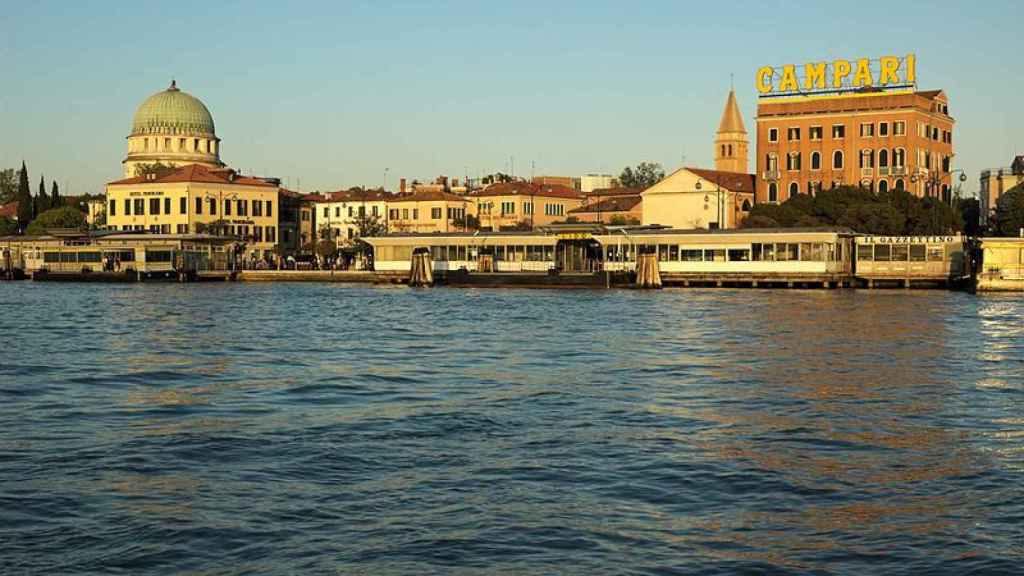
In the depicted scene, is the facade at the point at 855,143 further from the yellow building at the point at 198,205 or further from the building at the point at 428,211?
the yellow building at the point at 198,205

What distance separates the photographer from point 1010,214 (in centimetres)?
9069

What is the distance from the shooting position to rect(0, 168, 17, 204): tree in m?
170

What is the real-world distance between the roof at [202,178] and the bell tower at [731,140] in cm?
4688

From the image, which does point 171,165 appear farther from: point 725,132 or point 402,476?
point 402,476

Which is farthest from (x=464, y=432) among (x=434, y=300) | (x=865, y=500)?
(x=434, y=300)

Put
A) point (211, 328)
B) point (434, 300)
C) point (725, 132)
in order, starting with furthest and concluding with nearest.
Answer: point (725, 132) → point (434, 300) → point (211, 328)

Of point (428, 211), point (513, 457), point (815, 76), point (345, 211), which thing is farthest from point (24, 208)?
point (513, 457)

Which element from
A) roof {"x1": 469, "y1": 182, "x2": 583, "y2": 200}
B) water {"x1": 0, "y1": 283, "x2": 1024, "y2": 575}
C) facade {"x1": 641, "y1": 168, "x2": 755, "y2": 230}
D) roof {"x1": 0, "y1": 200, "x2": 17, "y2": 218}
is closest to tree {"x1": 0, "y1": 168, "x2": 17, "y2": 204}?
roof {"x1": 0, "y1": 200, "x2": 17, "y2": 218}

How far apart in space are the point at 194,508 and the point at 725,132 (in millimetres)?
133186

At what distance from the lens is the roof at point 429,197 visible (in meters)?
130

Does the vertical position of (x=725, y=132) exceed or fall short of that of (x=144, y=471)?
it exceeds it

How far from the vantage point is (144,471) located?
16.7m

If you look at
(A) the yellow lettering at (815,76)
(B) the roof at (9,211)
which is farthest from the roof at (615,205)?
(B) the roof at (9,211)

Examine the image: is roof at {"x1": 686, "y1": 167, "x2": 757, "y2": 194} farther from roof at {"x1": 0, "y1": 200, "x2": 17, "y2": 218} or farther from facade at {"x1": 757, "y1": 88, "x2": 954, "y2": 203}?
roof at {"x1": 0, "y1": 200, "x2": 17, "y2": 218}
